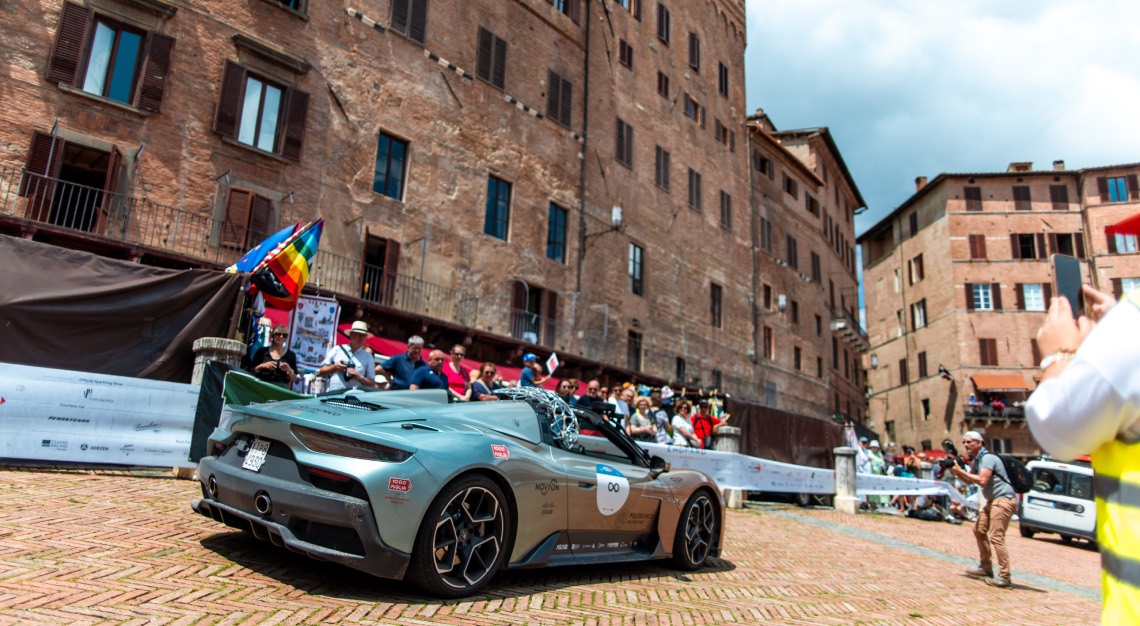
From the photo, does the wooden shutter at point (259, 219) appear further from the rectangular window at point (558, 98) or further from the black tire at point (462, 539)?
the black tire at point (462, 539)

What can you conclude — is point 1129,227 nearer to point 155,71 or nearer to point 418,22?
point 155,71

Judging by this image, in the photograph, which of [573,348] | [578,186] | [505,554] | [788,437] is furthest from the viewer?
[578,186]

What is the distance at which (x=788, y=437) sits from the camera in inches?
802

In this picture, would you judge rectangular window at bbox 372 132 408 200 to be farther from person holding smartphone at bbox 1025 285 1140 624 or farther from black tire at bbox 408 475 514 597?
person holding smartphone at bbox 1025 285 1140 624

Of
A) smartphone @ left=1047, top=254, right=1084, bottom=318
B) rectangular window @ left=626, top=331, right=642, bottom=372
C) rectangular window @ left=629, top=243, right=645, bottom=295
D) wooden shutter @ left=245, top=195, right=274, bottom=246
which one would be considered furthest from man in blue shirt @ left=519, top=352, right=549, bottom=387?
rectangular window @ left=629, top=243, right=645, bottom=295

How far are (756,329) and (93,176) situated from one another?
2743 centimetres

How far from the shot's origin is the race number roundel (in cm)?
550

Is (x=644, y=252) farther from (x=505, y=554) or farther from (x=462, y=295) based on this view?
(x=505, y=554)

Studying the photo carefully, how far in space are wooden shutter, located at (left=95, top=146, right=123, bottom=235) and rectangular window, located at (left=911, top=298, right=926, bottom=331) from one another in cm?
4662

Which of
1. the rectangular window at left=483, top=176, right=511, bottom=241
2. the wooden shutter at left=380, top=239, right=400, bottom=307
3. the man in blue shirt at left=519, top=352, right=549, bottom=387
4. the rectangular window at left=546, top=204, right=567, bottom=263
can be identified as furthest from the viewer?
the rectangular window at left=546, top=204, right=567, bottom=263

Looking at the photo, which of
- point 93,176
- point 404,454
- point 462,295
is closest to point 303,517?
point 404,454

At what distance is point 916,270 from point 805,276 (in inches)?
576

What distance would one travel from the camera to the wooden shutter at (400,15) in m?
20.7

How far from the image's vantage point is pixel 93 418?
7609 millimetres
